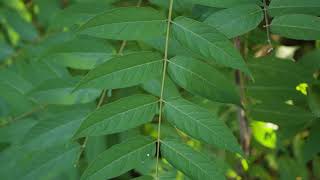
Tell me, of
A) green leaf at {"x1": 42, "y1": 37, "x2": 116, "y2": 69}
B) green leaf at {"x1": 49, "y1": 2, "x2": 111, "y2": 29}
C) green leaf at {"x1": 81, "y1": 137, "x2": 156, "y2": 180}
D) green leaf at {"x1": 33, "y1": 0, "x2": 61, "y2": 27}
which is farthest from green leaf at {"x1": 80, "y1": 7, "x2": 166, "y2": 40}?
green leaf at {"x1": 33, "y1": 0, "x2": 61, "y2": 27}

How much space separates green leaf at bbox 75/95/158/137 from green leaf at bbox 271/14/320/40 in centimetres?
35

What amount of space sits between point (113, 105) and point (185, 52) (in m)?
0.25

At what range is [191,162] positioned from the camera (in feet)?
3.26

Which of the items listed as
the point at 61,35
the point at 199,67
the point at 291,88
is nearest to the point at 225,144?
the point at 199,67

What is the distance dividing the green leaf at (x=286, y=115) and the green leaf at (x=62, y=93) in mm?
528

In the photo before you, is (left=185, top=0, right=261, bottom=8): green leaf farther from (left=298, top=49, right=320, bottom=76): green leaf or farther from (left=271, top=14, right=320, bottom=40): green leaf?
(left=298, top=49, right=320, bottom=76): green leaf

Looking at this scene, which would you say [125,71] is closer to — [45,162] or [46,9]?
[45,162]

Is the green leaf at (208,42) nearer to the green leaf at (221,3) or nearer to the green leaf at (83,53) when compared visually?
the green leaf at (221,3)

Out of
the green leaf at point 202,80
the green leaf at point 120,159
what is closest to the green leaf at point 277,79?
the green leaf at point 202,80

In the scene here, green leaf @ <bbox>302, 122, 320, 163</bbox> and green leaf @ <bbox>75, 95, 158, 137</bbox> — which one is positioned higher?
green leaf @ <bbox>75, 95, 158, 137</bbox>

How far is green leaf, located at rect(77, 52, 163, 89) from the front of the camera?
1.00 meters

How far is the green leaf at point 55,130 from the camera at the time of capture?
1.34 m

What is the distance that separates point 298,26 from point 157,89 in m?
0.45

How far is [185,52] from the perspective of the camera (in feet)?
3.79
